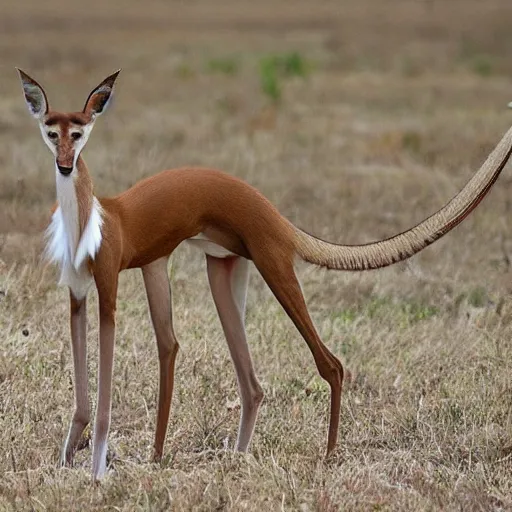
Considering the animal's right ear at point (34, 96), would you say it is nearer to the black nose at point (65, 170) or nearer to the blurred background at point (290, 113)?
the black nose at point (65, 170)

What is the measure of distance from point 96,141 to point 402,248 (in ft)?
36.4

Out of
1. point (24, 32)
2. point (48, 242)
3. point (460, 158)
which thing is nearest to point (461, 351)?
point (48, 242)

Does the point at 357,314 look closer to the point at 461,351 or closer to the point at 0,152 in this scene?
the point at 461,351

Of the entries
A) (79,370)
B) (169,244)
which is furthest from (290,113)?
(79,370)

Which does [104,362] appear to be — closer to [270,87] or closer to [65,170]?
[65,170]

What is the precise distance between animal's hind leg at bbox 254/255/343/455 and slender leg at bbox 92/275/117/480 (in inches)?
25.9

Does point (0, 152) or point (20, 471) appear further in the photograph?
point (0, 152)

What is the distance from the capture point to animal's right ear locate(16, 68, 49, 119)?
180 inches

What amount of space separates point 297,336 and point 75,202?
2.98m

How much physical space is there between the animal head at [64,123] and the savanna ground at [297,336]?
1328 millimetres

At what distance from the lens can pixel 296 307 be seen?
5133 millimetres

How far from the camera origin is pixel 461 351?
23.4 ft

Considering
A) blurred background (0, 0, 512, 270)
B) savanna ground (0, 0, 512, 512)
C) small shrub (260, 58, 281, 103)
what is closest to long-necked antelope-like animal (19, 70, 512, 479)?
savanna ground (0, 0, 512, 512)

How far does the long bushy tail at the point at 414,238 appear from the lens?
16.3ft
